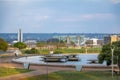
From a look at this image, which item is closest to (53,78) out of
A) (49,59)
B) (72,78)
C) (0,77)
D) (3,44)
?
(72,78)

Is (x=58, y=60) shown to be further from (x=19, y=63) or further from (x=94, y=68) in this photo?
(x=94, y=68)

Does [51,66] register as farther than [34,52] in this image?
No

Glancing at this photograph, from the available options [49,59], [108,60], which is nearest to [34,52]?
[49,59]

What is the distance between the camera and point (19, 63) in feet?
115

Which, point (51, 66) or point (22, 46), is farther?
point (22, 46)

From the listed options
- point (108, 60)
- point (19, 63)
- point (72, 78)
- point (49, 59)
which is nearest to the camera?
point (72, 78)

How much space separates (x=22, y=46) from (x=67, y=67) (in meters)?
30.7

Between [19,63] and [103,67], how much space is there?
30.2ft

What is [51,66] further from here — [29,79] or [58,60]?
[29,79]

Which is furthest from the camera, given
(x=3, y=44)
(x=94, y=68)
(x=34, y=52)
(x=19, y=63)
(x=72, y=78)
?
(x=34, y=52)

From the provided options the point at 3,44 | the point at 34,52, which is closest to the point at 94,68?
the point at 3,44

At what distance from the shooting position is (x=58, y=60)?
38625mm

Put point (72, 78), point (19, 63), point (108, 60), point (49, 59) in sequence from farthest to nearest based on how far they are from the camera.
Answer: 1. point (49, 59)
2. point (19, 63)
3. point (108, 60)
4. point (72, 78)

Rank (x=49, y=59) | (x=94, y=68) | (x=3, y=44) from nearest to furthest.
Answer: (x=94, y=68)
(x=49, y=59)
(x=3, y=44)
